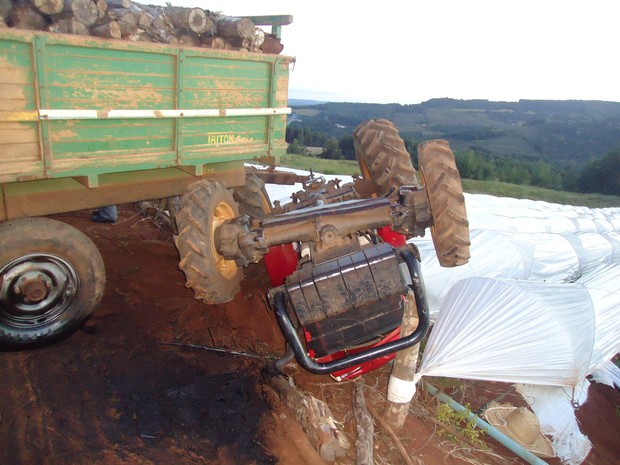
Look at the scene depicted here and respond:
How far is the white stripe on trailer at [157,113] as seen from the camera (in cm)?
341

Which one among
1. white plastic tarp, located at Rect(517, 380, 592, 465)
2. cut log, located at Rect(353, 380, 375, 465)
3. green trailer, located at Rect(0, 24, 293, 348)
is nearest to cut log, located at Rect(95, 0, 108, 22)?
green trailer, located at Rect(0, 24, 293, 348)

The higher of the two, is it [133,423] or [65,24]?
[65,24]

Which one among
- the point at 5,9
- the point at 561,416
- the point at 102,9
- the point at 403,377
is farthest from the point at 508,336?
the point at 5,9

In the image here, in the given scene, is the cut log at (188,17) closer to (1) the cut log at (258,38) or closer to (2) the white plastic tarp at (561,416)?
(1) the cut log at (258,38)

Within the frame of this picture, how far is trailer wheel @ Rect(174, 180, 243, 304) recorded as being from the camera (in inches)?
149

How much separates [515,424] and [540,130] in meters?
56.7

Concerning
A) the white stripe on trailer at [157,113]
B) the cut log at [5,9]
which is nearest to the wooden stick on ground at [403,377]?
the white stripe on trailer at [157,113]

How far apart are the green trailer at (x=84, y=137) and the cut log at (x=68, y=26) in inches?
16.6

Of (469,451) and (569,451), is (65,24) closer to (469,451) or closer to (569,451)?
(469,451)

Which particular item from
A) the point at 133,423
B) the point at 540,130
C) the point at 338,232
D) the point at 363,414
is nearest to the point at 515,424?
the point at 363,414

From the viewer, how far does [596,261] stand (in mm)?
9516

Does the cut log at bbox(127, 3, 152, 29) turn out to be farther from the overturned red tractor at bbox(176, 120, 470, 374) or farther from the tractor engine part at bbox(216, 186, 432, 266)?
the tractor engine part at bbox(216, 186, 432, 266)

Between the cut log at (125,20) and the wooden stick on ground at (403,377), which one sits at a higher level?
the cut log at (125,20)

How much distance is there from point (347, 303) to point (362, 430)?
115 cm
